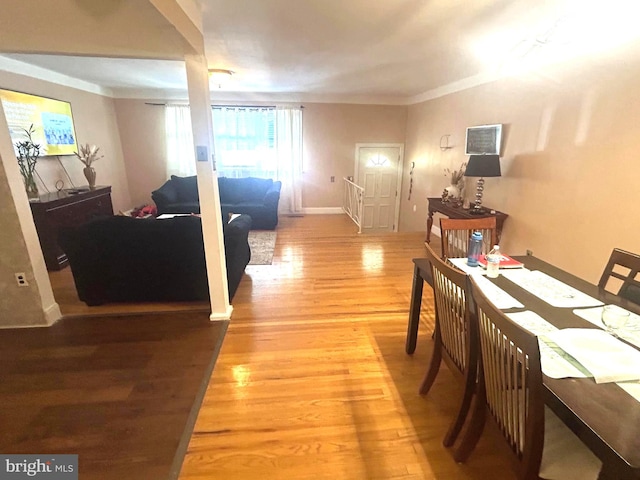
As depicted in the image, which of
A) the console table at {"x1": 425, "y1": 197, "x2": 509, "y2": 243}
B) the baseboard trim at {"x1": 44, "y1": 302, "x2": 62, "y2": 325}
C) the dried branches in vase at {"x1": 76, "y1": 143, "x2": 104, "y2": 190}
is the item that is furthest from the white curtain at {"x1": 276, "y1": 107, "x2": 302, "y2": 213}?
the baseboard trim at {"x1": 44, "y1": 302, "x2": 62, "y2": 325}

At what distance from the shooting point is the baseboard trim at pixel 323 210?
696 centimetres

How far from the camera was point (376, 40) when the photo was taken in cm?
288

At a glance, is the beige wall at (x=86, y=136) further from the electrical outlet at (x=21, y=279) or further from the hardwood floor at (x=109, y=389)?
the hardwood floor at (x=109, y=389)

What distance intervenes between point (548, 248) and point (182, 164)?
6.25 metres

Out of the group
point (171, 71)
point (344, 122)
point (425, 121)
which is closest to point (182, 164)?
point (171, 71)

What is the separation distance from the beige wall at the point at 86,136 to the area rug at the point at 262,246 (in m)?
2.92

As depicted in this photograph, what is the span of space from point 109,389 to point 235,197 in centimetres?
460

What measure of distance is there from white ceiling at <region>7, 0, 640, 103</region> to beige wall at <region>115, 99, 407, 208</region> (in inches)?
50.1

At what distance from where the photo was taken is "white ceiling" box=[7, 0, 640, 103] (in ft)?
7.28

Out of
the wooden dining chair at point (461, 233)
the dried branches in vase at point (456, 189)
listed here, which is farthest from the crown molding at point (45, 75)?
the dried branches in vase at point (456, 189)

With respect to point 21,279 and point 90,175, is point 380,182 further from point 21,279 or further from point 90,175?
point 21,279

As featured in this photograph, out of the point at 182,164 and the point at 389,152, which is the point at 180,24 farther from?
the point at 389,152

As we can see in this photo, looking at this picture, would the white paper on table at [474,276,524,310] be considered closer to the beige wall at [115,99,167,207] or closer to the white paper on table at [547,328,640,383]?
the white paper on table at [547,328,640,383]

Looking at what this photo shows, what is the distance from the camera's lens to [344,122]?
21.4 ft
